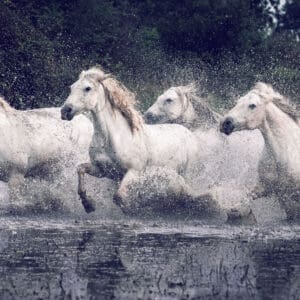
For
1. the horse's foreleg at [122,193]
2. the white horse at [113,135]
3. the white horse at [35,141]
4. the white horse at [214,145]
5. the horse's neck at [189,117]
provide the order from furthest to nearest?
the horse's neck at [189,117] < the white horse at [214,145] < the white horse at [35,141] < the white horse at [113,135] < the horse's foreleg at [122,193]

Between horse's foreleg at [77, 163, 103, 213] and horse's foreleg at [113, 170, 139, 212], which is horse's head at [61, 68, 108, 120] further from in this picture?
horse's foreleg at [113, 170, 139, 212]

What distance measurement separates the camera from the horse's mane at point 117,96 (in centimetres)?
1458

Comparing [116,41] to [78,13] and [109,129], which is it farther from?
[109,129]

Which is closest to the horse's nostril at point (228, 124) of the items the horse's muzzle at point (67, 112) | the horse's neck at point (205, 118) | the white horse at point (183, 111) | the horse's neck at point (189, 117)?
the horse's muzzle at point (67, 112)

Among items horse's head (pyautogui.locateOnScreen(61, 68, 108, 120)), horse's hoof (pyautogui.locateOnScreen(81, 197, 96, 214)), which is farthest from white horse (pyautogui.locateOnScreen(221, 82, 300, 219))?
horse's hoof (pyautogui.locateOnScreen(81, 197, 96, 214))

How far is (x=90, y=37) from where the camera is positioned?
27234 mm

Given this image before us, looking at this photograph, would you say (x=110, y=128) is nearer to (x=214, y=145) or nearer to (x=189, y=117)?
(x=214, y=145)

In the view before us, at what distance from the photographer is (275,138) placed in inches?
543

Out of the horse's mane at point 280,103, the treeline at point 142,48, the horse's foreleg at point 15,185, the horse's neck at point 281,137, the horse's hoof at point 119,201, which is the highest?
the treeline at point 142,48

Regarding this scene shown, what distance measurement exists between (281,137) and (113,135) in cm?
186

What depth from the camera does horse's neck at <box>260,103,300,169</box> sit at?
13.7 m

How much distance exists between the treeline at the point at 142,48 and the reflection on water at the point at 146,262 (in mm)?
9417

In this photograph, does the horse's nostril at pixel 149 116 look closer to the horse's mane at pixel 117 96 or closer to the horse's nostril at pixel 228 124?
the horse's mane at pixel 117 96

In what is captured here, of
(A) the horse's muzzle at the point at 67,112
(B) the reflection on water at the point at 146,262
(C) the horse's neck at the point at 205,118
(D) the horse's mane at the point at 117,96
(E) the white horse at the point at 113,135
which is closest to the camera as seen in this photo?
(B) the reflection on water at the point at 146,262
